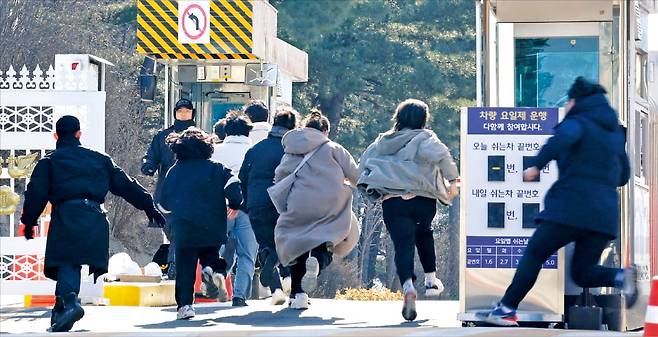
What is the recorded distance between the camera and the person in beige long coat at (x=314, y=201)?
14797 mm

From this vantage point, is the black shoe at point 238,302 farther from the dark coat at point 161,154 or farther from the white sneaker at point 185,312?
Answer: the dark coat at point 161,154

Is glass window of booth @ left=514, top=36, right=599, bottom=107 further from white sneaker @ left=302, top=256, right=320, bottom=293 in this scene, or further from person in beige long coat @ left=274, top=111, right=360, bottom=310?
white sneaker @ left=302, top=256, right=320, bottom=293

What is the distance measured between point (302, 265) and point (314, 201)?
1.94ft

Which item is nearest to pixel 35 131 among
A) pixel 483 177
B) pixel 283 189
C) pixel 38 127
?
pixel 38 127

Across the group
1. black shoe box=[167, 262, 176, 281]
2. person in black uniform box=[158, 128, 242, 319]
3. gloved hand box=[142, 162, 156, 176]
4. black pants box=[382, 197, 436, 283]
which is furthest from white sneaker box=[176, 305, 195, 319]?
black shoe box=[167, 262, 176, 281]

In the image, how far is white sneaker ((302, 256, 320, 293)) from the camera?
1458 centimetres

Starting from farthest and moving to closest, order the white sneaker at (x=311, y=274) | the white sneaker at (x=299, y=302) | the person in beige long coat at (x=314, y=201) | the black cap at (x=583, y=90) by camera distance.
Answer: the white sneaker at (x=299, y=302), the person in beige long coat at (x=314, y=201), the white sneaker at (x=311, y=274), the black cap at (x=583, y=90)

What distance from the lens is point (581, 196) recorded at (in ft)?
40.0

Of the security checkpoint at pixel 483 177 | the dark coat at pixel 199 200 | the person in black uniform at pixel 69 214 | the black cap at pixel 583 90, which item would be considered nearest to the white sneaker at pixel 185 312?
the security checkpoint at pixel 483 177

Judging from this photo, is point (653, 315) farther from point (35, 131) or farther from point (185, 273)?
point (35, 131)

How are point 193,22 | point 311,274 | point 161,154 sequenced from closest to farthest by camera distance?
point 311,274 < point 161,154 < point 193,22

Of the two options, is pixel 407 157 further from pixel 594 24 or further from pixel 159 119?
pixel 159 119

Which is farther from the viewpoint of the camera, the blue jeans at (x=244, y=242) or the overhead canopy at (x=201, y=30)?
the overhead canopy at (x=201, y=30)

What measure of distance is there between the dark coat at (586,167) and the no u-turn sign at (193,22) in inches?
355
